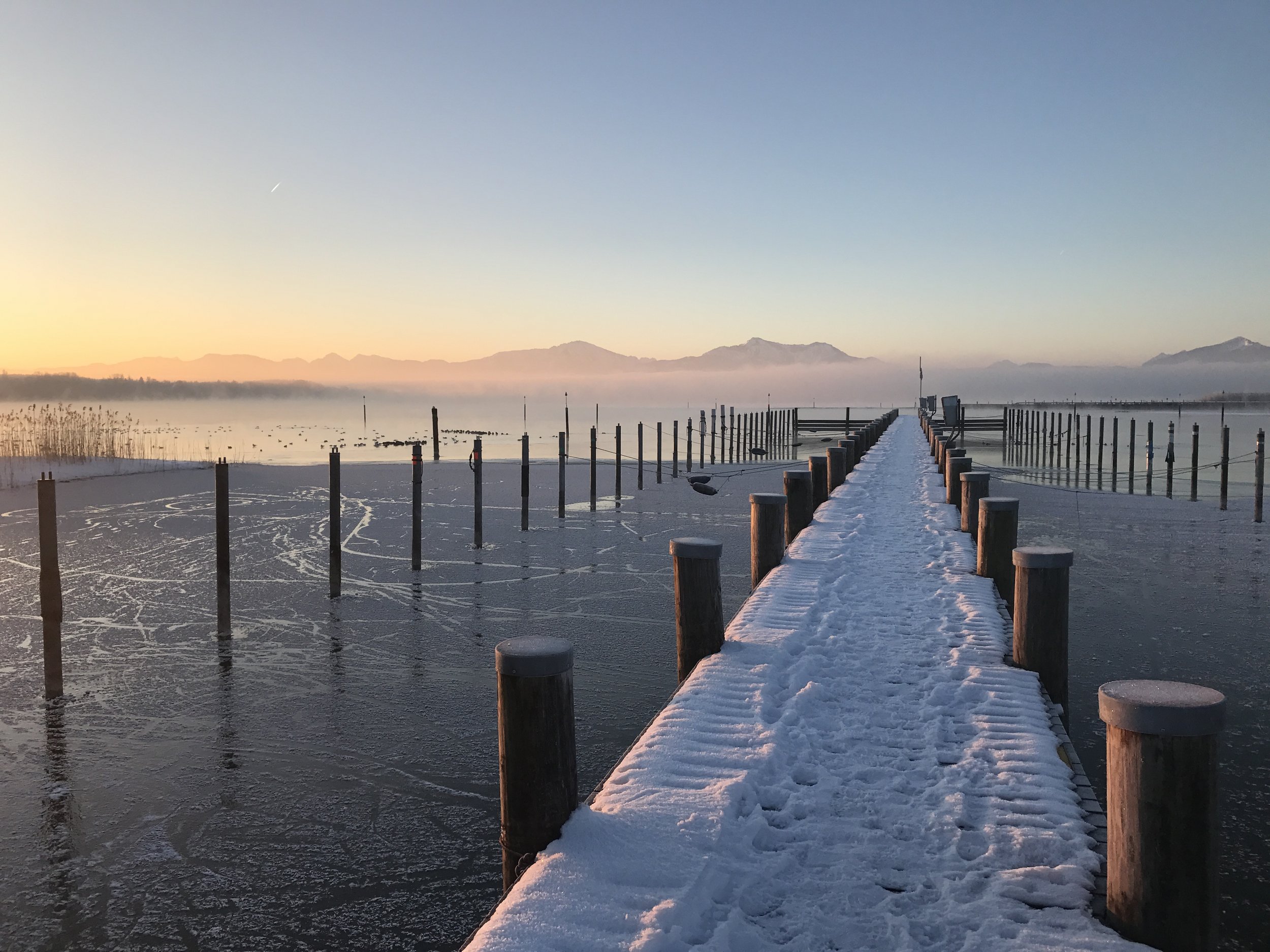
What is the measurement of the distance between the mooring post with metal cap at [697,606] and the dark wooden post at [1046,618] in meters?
2.01

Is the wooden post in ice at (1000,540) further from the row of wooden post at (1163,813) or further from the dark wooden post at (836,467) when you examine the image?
the dark wooden post at (836,467)

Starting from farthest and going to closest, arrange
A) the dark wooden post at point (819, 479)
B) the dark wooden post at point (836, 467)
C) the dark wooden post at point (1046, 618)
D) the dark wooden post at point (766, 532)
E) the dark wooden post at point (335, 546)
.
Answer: the dark wooden post at point (836, 467)
the dark wooden post at point (819, 479)
the dark wooden post at point (335, 546)
the dark wooden post at point (766, 532)
the dark wooden post at point (1046, 618)

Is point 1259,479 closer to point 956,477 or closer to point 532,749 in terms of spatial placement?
point 956,477

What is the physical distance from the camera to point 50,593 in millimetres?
8281

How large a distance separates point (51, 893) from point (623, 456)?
47.4 m

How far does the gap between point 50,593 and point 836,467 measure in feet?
42.3

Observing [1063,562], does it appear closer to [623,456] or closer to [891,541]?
[891,541]

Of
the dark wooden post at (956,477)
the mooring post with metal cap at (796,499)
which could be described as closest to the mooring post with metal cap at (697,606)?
the mooring post with metal cap at (796,499)

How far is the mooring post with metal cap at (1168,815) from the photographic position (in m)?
3.12

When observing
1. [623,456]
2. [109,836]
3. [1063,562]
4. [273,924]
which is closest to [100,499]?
[109,836]

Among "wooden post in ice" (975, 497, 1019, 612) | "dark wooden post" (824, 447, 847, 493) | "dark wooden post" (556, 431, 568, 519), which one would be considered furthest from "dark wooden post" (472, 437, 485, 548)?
"wooden post in ice" (975, 497, 1019, 612)

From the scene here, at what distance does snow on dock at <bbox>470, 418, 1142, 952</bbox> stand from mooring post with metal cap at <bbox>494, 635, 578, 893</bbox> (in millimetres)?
130

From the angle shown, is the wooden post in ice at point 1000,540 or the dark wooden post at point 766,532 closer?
the wooden post in ice at point 1000,540

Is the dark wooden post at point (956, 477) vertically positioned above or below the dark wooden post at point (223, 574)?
above
